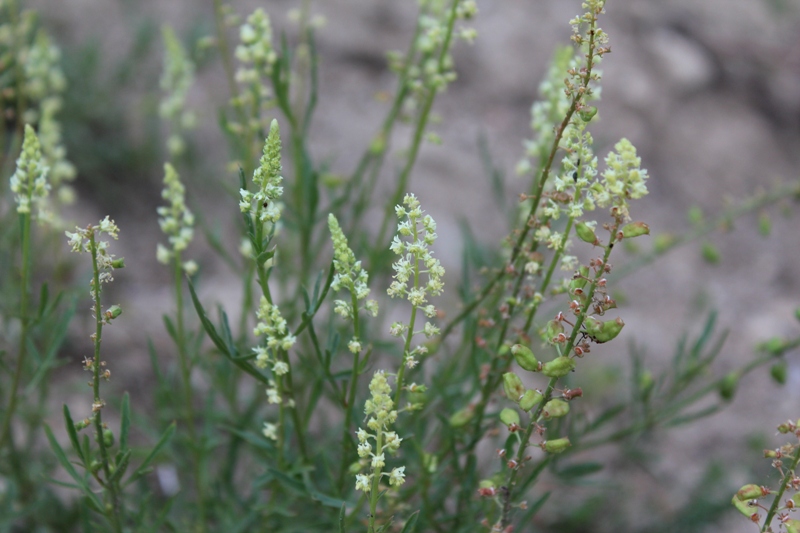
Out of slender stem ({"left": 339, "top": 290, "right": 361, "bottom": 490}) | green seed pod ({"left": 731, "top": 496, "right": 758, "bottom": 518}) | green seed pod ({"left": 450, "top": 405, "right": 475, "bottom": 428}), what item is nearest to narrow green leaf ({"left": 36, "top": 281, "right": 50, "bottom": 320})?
slender stem ({"left": 339, "top": 290, "right": 361, "bottom": 490})

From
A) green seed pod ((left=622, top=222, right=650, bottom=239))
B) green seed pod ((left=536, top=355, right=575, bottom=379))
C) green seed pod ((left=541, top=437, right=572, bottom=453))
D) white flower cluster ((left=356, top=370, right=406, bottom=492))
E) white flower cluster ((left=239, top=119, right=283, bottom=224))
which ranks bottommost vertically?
white flower cluster ((left=356, top=370, right=406, bottom=492))

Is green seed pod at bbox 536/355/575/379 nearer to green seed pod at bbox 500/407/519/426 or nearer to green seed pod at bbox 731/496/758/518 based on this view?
green seed pod at bbox 500/407/519/426

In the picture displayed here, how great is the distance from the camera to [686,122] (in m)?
4.97

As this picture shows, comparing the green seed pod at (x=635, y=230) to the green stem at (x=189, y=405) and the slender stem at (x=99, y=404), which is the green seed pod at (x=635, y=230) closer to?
the slender stem at (x=99, y=404)

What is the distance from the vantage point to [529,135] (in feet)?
15.6

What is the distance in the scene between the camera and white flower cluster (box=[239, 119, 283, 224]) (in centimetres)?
132

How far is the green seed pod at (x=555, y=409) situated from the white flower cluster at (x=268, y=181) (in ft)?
1.92

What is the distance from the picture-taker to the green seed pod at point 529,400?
4.41 ft

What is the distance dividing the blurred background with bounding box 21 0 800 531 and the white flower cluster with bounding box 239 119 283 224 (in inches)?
90.1

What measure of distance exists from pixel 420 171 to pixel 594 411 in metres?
1.66

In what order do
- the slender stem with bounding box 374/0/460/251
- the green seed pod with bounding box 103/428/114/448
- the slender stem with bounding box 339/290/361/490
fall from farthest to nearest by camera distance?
1. the slender stem with bounding box 374/0/460/251
2. the green seed pod with bounding box 103/428/114/448
3. the slender stem with bounding box 339/290/361/490

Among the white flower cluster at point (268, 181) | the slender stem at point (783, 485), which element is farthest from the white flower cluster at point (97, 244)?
the slender stem at point (783, 485)

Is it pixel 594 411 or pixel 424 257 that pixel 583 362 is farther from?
pixel 424 257

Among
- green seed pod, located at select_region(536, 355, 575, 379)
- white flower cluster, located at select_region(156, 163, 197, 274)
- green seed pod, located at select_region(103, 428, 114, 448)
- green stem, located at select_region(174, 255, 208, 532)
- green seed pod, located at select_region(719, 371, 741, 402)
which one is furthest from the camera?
green seed pod, located at select_region(719, 371, 741, 402)
